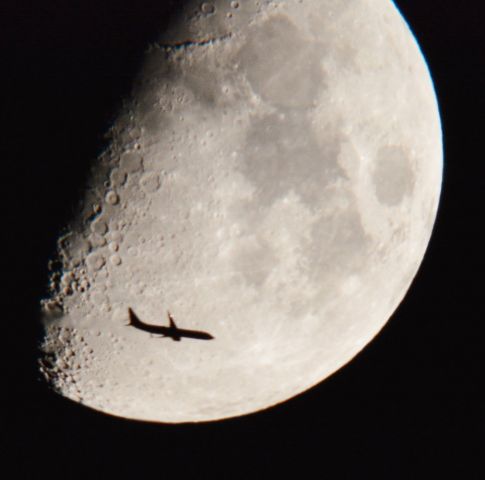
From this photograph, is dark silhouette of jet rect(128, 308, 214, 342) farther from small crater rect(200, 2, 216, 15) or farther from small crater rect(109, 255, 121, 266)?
small crater rect(200, 2, 216, 15)

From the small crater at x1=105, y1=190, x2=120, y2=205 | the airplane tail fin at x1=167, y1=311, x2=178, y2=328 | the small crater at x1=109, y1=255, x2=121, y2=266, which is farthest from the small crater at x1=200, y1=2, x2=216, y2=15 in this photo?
the airplane tail fin at x1=167, y1=311, x2=178, y2=328

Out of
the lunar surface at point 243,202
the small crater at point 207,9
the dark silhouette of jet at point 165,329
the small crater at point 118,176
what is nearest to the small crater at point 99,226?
the lunar surface at point 243,202

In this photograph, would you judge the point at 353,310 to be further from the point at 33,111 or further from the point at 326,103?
the point at 33,111

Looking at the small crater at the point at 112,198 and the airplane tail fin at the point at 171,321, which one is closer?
the small crater at the point at 112,198

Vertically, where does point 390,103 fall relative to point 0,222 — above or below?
above

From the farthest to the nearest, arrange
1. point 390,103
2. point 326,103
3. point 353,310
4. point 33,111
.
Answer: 1. point 353,310
2. point 390,103
3. point 326,103
4. point 33,111

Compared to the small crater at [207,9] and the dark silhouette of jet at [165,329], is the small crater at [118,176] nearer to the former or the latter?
the dark silhouette of jet at [165,329]

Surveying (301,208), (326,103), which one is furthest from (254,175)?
(326,103)
